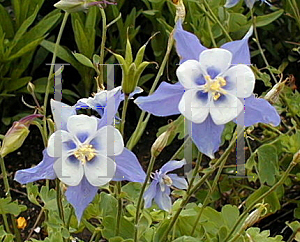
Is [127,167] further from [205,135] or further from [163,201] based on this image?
[163,201]

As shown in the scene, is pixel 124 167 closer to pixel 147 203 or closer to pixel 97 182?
pixel 97 182

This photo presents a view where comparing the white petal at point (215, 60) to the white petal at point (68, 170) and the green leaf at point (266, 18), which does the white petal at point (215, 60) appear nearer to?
the white petal at point (68, 170)

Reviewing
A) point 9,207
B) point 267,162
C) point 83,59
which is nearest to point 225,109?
point 83,59

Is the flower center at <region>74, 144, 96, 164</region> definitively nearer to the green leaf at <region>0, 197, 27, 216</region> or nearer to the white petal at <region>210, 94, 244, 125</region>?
the white petal at <region>210, 94, 244, 125</region>

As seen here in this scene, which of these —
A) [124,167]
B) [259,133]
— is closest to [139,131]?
[124,167]

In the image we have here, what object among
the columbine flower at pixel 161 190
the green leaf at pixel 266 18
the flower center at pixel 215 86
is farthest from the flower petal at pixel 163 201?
the green leaf at pixel 266 18

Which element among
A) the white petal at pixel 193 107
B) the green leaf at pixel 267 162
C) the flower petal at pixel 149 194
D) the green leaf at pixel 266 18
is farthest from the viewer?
the green leaf at pixel 266 18
